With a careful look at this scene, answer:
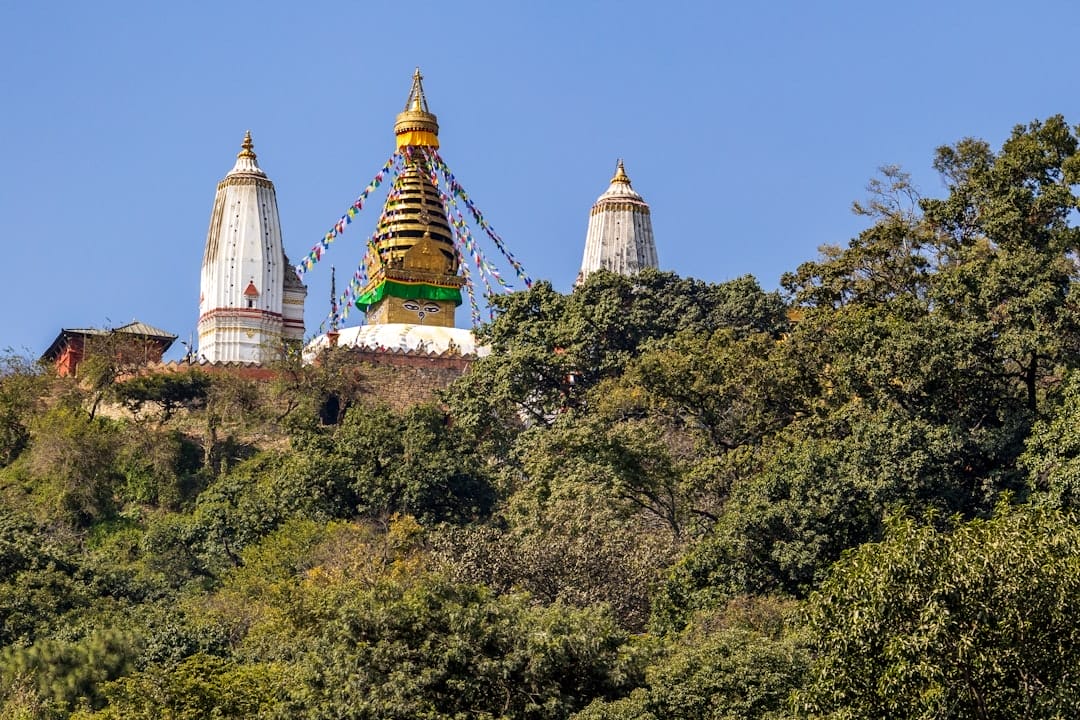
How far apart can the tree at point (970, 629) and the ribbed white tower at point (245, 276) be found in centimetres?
3911

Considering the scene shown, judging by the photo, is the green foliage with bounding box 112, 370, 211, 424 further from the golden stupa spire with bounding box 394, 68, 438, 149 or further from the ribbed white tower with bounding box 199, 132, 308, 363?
the golden stupa spire with bounding box 394, 68, 438, 149

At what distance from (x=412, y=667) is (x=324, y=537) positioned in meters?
14.2

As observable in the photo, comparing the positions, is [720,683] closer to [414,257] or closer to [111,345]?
[111,345]

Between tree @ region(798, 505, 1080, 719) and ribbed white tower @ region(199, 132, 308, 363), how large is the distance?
3911 cm

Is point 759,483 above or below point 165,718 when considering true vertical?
above

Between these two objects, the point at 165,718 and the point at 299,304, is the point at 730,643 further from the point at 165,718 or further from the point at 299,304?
the point at 299,304

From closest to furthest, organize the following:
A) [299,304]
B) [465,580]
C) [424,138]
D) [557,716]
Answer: [557,716]
[465,580]
[299,304]
[424,138]

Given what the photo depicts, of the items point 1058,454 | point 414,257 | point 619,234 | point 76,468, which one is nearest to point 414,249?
point 414,257

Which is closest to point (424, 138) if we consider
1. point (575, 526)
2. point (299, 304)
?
point (299, 304)

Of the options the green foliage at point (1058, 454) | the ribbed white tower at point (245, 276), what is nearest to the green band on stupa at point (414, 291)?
the ribbed white tower at point (245, 276)

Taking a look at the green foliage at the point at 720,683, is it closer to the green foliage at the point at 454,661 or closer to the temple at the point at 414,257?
the green foliage at the point at 454,661

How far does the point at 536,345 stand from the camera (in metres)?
50.4

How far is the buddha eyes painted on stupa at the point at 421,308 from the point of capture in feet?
225

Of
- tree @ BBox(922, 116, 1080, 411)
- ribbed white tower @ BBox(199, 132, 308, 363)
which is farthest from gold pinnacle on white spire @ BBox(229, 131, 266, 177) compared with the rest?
tree @ BBox(922, 116, 1080, 411)
